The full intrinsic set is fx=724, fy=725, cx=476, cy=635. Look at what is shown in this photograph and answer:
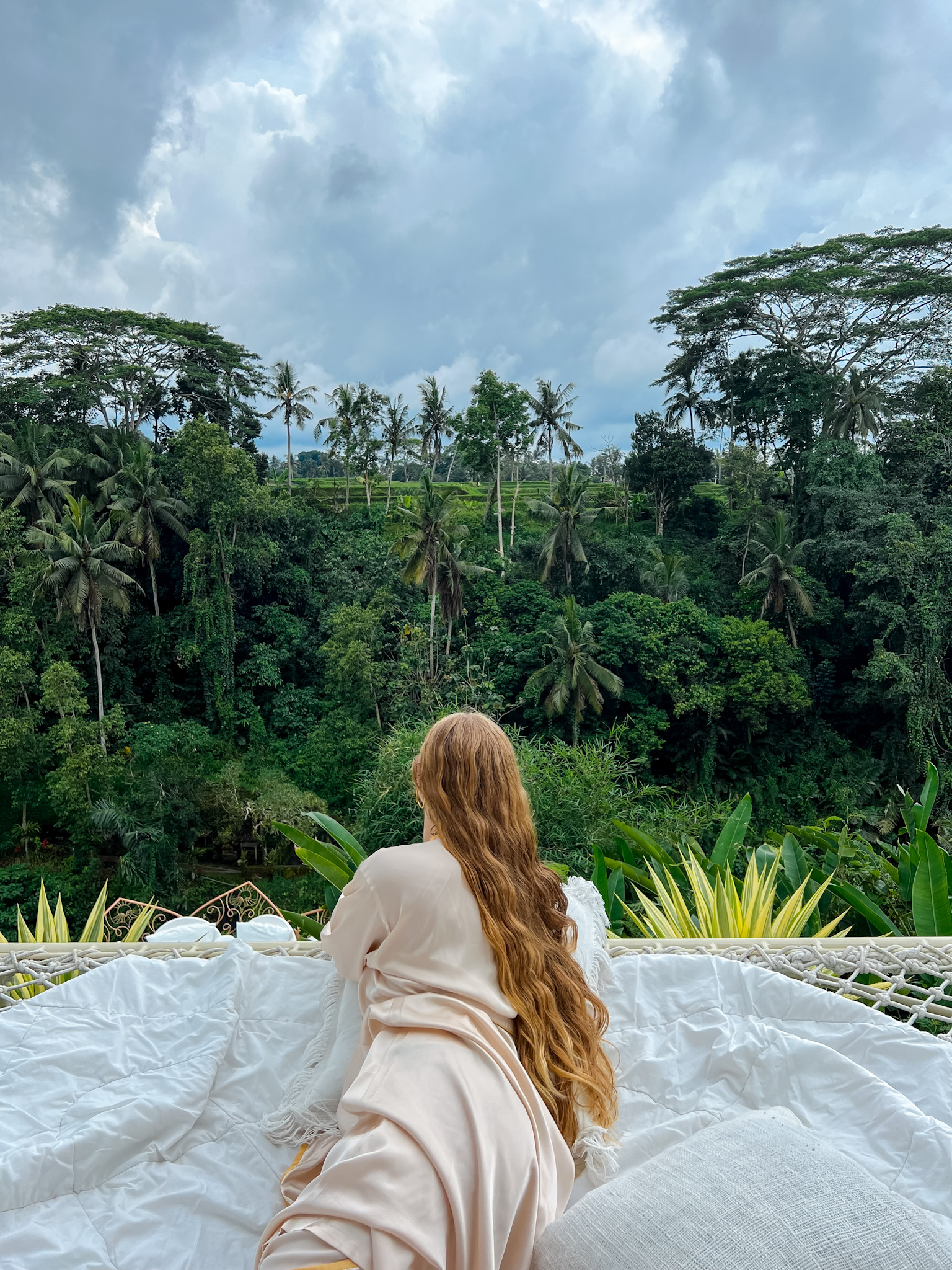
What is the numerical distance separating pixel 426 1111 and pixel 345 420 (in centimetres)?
2082

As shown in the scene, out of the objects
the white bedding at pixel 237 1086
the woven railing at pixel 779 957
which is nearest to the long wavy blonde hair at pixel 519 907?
the white bedding at pixel 237 1086

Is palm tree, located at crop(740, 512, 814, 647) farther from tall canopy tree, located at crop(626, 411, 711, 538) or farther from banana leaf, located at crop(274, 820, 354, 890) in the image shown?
banana leaf, located at crop(274, 820, 354, 890)

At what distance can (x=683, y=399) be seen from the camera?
62.8ft

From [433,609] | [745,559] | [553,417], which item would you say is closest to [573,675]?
[433,609]

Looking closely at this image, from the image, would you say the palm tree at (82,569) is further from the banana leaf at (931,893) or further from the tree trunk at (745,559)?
the banana leaf at (931,893)

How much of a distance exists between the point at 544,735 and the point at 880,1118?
13066mm

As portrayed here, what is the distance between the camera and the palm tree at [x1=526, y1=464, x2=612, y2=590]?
15422 mm

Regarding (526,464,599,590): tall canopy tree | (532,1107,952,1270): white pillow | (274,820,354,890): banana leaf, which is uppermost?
(526,464,599,590): tall canopy tree

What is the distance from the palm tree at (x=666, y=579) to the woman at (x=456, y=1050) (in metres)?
14.1

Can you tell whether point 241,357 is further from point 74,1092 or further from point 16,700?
point 74,1092

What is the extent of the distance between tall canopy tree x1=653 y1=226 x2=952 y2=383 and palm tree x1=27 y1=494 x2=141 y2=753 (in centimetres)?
1441

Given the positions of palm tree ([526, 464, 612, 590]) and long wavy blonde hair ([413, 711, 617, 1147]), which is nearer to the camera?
long wavy blonde hair ([413, 711, 617, 1147])

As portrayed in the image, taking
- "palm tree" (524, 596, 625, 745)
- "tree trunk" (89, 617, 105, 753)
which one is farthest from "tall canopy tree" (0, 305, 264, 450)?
"palm tree" (524, 596, 625, 745)

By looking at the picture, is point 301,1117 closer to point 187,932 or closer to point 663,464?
point 187,932
